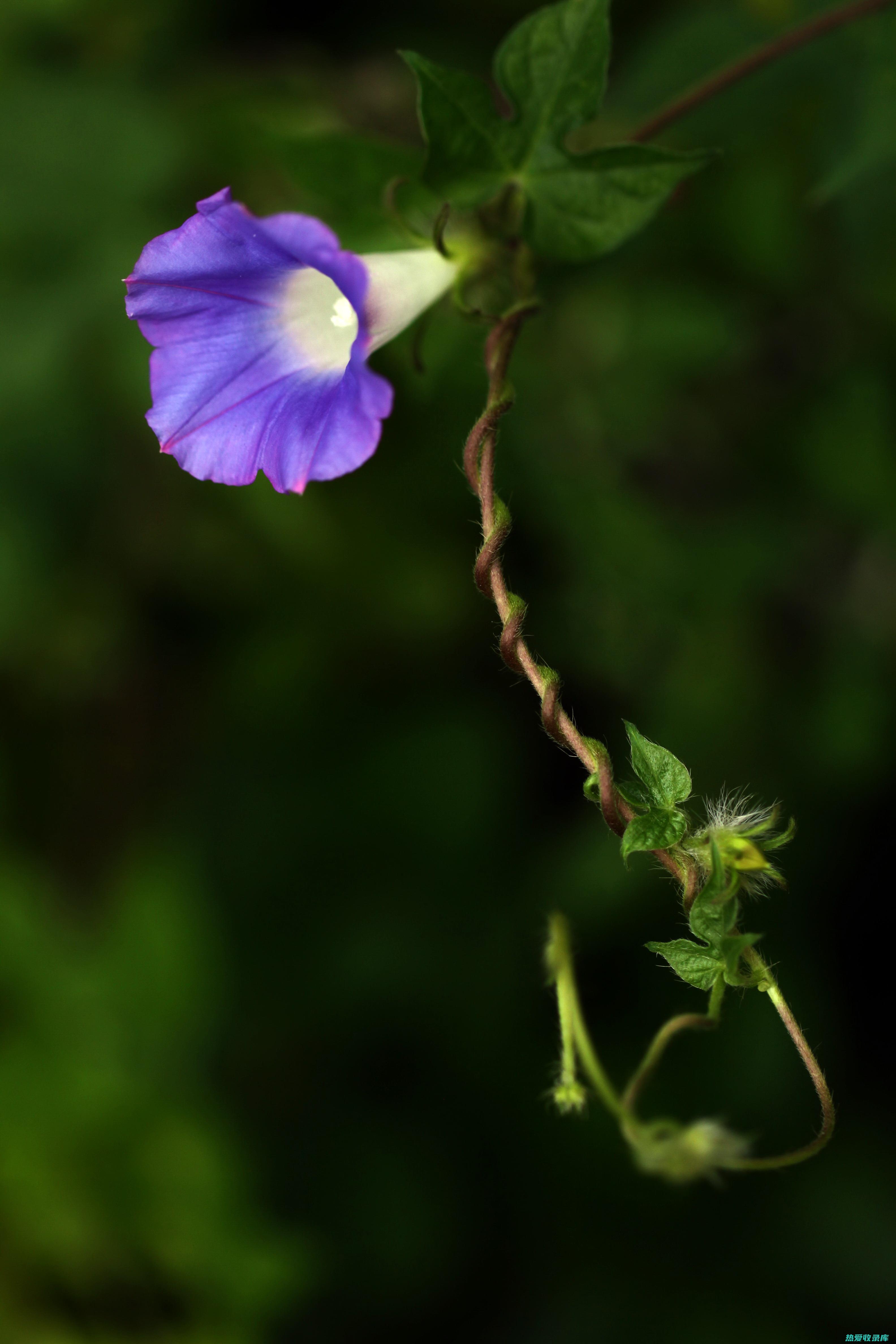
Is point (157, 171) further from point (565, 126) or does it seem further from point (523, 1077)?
point (523, 1077)

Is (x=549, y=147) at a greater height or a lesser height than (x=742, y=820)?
greater

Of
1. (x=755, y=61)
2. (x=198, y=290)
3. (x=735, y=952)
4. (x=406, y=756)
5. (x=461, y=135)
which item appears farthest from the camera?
(x=406, y=756)

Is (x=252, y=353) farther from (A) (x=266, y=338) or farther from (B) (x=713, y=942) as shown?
(B) (x=713, y=942)

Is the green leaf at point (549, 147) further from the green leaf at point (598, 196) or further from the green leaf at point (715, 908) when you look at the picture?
the green leaf at point (715, 908)

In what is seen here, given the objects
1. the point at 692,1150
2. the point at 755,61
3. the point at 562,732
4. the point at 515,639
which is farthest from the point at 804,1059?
the point at 755,61

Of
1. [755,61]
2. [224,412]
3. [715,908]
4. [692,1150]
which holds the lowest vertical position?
[692,1150]

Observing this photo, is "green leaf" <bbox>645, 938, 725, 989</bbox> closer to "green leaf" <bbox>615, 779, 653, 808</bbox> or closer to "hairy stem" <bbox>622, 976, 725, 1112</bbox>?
"hairy stem" <bbox>622, 976, 725, 1112</bbox>

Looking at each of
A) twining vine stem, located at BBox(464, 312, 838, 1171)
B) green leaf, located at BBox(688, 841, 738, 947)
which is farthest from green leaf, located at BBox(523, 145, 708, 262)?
green leaf, located at BBox(688, 841, 738, 947)


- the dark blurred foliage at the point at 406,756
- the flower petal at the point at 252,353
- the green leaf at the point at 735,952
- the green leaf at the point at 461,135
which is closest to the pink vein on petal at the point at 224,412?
the flower petal at the point at 252,353
